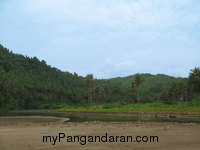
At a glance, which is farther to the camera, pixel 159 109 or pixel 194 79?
pixel 194 79

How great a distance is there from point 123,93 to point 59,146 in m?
176

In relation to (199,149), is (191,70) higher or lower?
higher

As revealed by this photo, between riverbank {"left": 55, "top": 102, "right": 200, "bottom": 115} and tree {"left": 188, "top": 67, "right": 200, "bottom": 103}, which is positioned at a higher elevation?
tree {"left": 188, "top": 67, "right": 200, "bottom": 103}

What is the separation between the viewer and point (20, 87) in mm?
160500

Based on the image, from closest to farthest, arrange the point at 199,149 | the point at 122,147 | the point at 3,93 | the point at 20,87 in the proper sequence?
the point at 199,149 < the point at 122,147 < the point at 3,93 < the point at 20,87

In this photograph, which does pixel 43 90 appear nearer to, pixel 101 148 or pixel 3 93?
pixel 3 93

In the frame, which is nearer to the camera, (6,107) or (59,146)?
(59,146)

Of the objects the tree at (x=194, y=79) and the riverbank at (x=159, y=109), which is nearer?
the riverbank at (x=159, y=109)

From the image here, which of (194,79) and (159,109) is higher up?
(194,79)

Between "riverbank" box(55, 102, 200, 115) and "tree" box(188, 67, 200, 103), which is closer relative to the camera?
"riverbank" box(55, 102, 200, 115)

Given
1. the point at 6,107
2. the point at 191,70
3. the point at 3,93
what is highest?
the point at 191,70

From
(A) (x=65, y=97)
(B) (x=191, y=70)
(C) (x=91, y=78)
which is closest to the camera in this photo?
(B) (x=191, y=70)

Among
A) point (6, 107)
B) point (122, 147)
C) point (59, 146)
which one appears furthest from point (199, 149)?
point (6, 107)

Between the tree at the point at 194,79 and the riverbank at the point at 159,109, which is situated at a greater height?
the tree at the point at 194,79
